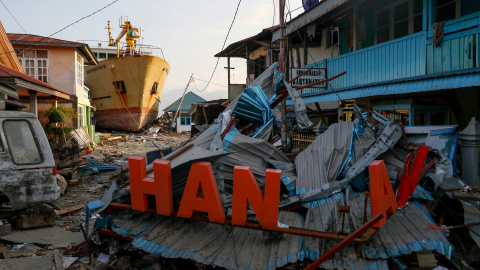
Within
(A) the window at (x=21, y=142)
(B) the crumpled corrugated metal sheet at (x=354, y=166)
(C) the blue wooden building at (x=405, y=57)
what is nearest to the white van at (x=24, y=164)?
(A) the window at (x=21, y=142)

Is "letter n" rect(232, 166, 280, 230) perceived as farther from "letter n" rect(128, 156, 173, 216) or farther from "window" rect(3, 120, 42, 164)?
"window" rect(3, 120, 42, 164)

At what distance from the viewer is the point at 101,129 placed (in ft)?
116

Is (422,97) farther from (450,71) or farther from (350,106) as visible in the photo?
(350,106)

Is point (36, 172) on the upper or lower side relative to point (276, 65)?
lower

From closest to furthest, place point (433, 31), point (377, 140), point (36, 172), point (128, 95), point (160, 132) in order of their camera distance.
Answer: point (377, 140)
point (36, 172)
point (433, 31)
point (128, 95)
point (160, 132)

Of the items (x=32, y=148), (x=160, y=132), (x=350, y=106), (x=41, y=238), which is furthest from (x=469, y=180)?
(x=160, y=132)

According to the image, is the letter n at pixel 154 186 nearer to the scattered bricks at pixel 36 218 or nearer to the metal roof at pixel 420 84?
the scattered bricks at pixel 36 218

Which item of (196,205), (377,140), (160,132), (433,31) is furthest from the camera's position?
(160,132)

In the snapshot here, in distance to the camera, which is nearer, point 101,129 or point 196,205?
point 196,205

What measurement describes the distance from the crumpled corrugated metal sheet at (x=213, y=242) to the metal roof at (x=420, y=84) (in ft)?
15.8

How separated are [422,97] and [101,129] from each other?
108 ft

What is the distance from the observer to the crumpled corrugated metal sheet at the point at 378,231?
410 cm

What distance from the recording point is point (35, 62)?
A: 745 inches

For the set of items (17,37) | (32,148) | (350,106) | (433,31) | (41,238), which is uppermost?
(17,37)
